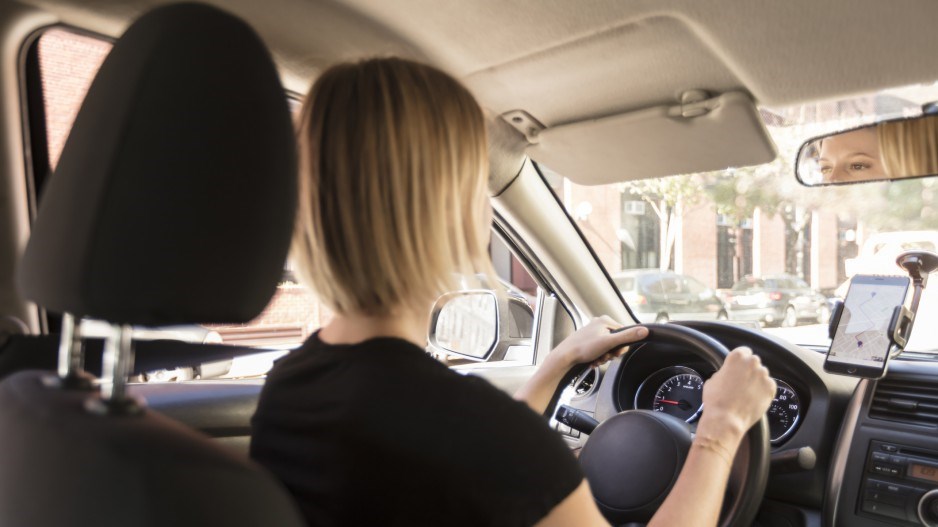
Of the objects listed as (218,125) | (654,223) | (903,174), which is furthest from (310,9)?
(654,223)

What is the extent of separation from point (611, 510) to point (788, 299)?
3.33 meters

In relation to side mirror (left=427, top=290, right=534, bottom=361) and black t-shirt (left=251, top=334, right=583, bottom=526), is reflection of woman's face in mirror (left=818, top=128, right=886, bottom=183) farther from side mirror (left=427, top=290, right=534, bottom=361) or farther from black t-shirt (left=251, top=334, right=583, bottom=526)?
black t-shirt (left=251, top=334, right=583, bottom=526)

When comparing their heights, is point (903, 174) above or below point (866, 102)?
below

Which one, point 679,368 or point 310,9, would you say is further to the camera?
point 679,368

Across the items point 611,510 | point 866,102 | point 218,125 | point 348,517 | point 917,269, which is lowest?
point 611,510

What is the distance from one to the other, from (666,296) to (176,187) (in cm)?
342

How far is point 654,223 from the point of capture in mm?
6664

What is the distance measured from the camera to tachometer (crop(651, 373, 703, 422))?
246 cm

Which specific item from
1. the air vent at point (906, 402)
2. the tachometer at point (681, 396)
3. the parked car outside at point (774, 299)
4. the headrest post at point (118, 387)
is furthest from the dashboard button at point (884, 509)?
the headrest post at point (118, 387)

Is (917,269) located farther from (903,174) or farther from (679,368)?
(679,368)

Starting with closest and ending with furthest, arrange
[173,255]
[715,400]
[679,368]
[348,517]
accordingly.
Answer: [173,255] → [348,517] → [715,400] → [679,368]

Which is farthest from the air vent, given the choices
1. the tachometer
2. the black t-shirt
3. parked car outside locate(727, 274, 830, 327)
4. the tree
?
the black t-shirt

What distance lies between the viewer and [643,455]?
1.92 m

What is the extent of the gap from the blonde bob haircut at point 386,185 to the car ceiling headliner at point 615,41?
995mm
